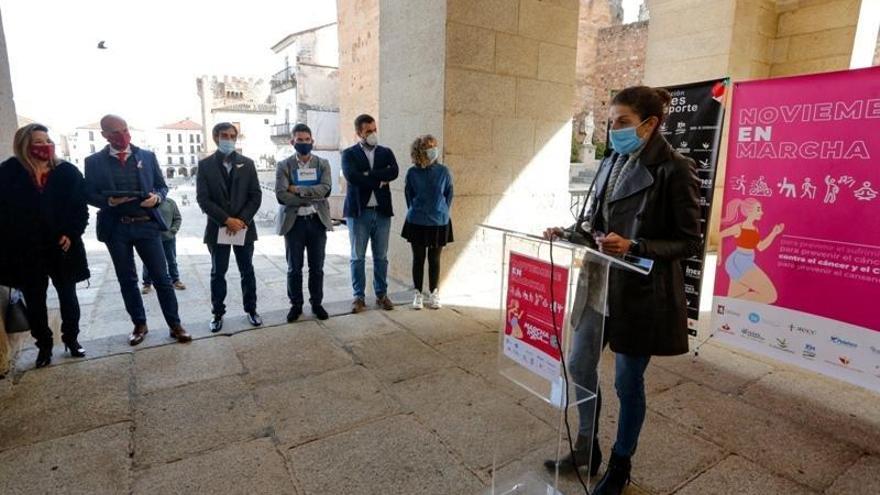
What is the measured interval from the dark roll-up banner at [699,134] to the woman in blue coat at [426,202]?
5.56 feet

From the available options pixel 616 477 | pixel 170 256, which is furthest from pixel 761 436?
pixel 170 256

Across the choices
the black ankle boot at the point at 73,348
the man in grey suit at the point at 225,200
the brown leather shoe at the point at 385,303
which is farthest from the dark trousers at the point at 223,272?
the brown leather shoe at the point at 385,303

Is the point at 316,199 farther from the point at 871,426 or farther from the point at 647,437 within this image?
the point at 871,426

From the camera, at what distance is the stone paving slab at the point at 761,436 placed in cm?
207

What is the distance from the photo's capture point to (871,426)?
95.2 inches

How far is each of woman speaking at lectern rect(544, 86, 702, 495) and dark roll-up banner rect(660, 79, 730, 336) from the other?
158 centimetres

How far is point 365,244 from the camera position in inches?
161

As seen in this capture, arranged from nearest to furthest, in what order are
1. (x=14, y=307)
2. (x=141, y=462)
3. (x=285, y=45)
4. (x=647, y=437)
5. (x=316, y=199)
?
(x=141, y=462), (x=647, y=437), (x=14, y=307), (x=316, y=199), (x=285, y=45)

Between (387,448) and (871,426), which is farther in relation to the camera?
(871,426)

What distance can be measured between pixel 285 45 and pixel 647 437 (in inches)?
1179

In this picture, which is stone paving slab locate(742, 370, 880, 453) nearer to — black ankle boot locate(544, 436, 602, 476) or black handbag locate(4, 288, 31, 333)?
black ankle boot locate(544, 436, 602, 476)

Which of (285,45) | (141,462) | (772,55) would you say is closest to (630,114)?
(141,462)

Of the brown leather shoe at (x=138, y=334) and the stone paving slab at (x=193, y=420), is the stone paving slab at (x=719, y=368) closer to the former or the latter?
the stone paving slab at (x=193, y=420)

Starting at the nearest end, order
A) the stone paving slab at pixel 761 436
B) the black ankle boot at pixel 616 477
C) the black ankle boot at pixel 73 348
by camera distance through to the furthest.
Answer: the black ankle boot at pixel 616 477 → the stone paving slab at pixel 761 436 → the black ankle boot at pixel 73 348
